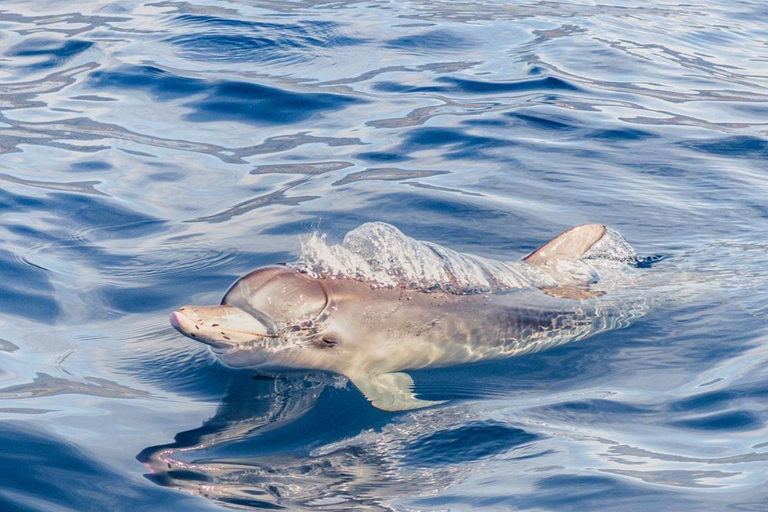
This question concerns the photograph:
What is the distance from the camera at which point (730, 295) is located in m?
7.99

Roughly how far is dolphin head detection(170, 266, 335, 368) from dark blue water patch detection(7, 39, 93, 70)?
10783 mm

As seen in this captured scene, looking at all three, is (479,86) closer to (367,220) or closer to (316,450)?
(367,220)

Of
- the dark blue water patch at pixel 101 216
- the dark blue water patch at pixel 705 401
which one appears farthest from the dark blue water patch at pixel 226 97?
the dark blue water patch at pixel 705 401

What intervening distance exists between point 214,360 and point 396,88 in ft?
29.2

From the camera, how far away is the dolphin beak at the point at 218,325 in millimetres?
5719

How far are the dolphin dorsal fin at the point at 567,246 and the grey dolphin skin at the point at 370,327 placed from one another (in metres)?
0.65

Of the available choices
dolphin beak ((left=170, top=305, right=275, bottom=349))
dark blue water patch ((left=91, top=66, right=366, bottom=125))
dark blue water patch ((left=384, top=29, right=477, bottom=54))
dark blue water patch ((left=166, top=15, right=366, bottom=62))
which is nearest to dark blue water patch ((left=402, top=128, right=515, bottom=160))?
dark blue water patch ((left=91, top=66, right=366, bottom=125))

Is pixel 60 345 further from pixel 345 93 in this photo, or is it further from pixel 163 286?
pixel 345 93

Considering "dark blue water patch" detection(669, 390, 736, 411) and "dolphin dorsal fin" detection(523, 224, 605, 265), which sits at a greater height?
"dolphin dorsal fin" detection(523, 224, 605, 265)

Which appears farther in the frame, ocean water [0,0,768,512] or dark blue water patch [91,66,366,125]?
dark blue water patch [91,66,366,125]

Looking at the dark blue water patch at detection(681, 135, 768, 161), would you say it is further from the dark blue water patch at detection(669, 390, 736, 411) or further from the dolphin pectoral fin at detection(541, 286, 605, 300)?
the dark blue water patch at detection(669, 390, 736, 411)

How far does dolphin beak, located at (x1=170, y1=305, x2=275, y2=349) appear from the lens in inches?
225

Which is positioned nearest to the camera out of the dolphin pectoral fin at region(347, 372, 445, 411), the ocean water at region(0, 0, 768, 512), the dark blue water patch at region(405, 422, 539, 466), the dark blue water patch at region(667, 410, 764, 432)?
the ocean water at region(0, 0, 768, 512)

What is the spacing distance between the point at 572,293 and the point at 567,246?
509 millimetres
